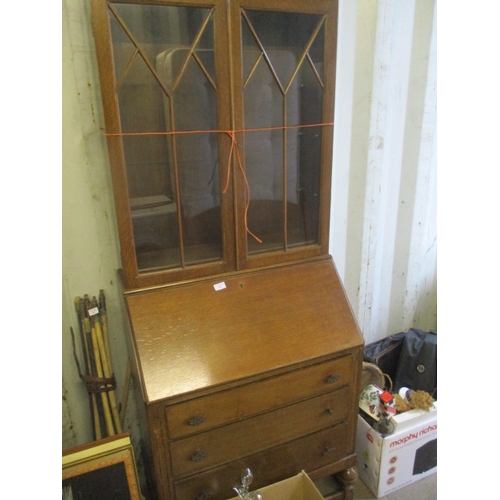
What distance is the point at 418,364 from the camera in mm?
1939

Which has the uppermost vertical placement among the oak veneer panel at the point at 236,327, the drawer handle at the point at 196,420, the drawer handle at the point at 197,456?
the oak veneer panel at the point at 236,327

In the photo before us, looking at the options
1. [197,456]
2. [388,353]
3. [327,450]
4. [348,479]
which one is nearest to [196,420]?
[197,456]

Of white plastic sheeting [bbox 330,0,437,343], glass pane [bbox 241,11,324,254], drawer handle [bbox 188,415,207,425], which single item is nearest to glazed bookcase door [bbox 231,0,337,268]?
glass pane [bbox 241,11,324,254]

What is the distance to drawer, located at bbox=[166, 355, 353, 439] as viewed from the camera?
1228 millimetres

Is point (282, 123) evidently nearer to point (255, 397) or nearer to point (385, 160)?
point (385, 160)

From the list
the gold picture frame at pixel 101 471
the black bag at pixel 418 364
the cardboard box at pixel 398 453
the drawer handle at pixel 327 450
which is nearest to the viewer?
the gold picture frame at pixel 101 471

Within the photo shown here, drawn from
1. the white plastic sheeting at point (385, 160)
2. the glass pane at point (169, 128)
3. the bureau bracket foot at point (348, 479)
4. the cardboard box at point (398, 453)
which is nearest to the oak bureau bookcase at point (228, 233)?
the glass pane at point (169, 128)

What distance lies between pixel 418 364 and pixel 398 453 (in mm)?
428

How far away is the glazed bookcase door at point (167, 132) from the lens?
1137 millimetres

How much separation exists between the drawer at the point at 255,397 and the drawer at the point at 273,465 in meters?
0.18

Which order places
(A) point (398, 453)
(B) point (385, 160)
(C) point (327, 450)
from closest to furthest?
(C) point (327, 450) → (A) point (398, 453) → (B) point (385, 160)

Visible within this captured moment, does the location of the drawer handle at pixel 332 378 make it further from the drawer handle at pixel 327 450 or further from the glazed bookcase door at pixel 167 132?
the glazed bookcase door at pixel 167 132

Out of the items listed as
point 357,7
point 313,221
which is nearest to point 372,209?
point 313,221
